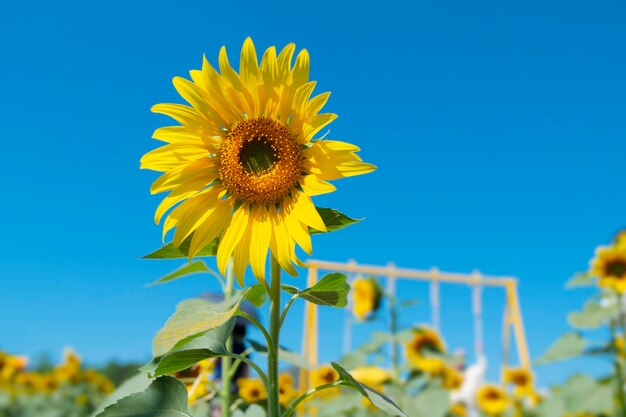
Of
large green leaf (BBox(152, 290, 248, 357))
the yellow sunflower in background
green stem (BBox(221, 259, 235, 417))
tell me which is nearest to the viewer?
large green leaf (BBox(152, 290, 248, 357))

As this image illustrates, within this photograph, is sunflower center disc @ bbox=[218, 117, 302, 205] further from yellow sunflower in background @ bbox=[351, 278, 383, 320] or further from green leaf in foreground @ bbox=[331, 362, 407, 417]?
yellow sunflower in background @ bbox=[351, 278, 383, 320]

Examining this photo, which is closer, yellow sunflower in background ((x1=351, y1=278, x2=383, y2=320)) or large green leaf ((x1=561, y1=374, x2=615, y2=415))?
large green leaf ((x1=561, y1=374, x2=615, y2=415))

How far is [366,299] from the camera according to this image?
438cm

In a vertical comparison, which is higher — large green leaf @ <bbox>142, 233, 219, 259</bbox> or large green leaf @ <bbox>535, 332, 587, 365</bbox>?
large green leaf @ <bbox>535, 332, 587, 365</bbox>

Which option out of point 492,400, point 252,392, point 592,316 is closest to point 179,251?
point 252,392

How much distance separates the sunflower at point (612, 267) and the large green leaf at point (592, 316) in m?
0.16

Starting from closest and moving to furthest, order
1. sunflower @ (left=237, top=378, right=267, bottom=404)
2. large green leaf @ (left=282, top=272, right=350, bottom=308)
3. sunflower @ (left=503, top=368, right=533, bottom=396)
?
1. large green leaf @ (left=282, top=272, right=350, bottom=308)
2. sunflower @ (left=237, top=378, right=267, bottom=404)
3. sunflower @ (left=503, top=368, right=533, bottom=396)

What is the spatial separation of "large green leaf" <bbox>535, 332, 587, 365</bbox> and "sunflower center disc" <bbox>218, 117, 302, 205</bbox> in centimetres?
256

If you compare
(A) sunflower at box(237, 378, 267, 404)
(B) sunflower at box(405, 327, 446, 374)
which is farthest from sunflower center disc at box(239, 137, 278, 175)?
(B) sunflower at box(405, 327, 446, 374)

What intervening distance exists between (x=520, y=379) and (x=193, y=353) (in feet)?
17.9

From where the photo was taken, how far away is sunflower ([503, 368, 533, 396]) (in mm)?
5853

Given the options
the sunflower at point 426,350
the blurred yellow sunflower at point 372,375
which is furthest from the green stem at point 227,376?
the sunflower at point 426,350

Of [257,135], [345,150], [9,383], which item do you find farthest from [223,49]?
[9,383]

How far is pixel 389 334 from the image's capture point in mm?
3988
